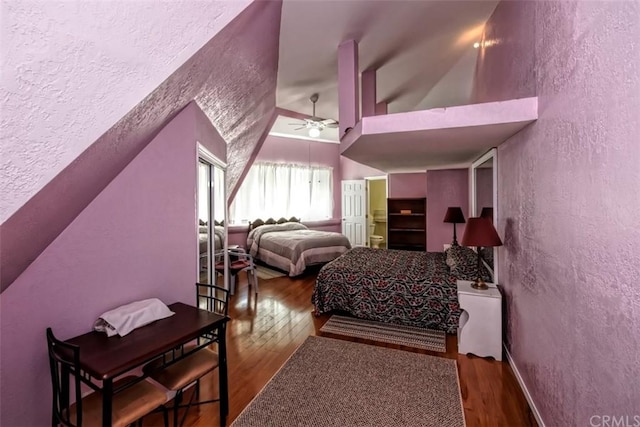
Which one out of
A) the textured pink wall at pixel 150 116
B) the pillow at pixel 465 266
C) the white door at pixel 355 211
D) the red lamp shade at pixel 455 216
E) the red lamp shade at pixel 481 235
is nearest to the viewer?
the textured pink wall at pixel 150 116

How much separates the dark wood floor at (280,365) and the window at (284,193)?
3.02m

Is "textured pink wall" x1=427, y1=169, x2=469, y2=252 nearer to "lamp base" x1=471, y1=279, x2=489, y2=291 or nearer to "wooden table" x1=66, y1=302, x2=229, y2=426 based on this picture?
"lamp base" x1=471, y1=279, x2=489, y2=291

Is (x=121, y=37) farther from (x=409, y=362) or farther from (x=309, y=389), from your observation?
(x=409, y=362)

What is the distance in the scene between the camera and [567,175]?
141cm

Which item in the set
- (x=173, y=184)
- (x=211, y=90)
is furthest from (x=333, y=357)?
(x=211, y=90)

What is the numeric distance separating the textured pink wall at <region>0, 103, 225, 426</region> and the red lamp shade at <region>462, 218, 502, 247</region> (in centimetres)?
229

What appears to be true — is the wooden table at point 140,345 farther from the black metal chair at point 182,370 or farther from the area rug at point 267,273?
the area rug at point 267,273

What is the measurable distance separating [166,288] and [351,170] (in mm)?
6764

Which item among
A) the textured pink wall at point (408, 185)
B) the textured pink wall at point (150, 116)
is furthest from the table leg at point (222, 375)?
the textured pink wall at point (408, 185)

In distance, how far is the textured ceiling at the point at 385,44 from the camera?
2494mm

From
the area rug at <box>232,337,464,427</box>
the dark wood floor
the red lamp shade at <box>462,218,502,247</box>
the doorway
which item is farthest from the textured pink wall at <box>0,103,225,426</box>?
the doorway

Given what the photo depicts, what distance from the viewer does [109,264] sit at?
1.66 meters

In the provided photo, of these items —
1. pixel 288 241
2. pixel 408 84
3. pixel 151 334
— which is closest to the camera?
pixel 151 334

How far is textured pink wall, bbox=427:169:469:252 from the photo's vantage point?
5.20 meters
